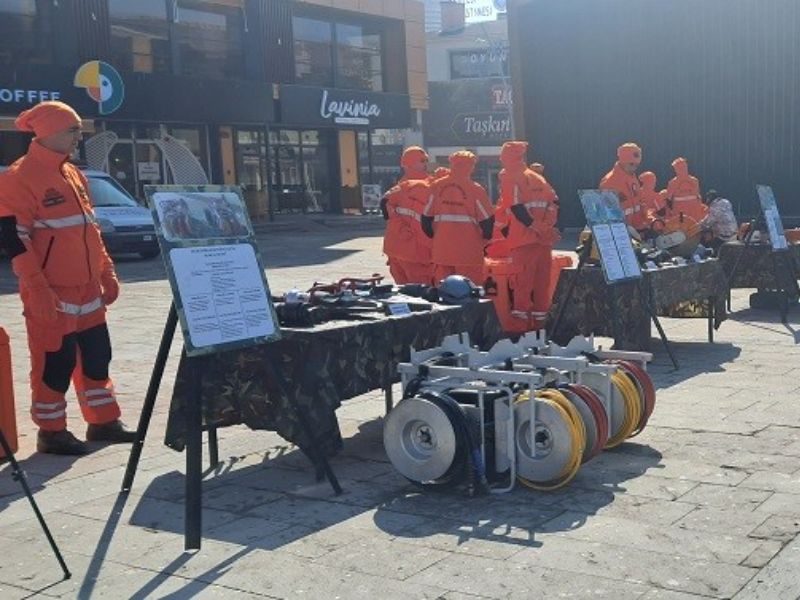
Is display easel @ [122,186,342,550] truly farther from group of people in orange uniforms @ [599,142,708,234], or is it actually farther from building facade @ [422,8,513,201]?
building facade @ [422,8,513,201]

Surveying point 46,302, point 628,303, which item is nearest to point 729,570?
point 46,302

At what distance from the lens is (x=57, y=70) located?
2666 cm

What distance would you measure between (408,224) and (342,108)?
24.8 meters

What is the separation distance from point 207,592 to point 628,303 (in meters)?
5.94

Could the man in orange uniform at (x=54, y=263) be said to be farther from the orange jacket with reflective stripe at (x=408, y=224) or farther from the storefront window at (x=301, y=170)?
the storefront window at (x=301, y=170)

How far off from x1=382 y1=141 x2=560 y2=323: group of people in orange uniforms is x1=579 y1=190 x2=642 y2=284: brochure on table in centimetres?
99

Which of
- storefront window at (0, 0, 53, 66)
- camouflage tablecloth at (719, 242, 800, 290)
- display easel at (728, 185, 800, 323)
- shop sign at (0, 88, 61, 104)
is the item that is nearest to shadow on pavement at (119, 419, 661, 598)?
display easel at (728, 185, 800, 323)

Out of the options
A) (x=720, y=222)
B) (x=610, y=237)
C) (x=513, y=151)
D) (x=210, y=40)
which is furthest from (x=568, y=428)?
(x=210, y=40)

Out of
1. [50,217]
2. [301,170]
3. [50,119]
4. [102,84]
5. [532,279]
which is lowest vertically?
[532,279]

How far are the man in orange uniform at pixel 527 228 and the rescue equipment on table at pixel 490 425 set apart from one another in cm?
442

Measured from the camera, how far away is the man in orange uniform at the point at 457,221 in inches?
411

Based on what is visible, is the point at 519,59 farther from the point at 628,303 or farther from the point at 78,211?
the point at 78,211

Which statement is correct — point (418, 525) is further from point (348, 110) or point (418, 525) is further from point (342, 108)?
point (348, 110)

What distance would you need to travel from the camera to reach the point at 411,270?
10992 millimetres
